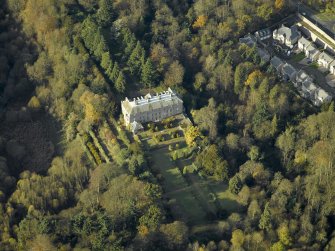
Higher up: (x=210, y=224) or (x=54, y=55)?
(x=54, y=55)

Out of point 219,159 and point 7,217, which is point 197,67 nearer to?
point 219,159

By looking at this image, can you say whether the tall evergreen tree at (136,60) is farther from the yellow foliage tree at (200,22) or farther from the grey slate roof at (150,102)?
the yellow foliage tree at (200,22)

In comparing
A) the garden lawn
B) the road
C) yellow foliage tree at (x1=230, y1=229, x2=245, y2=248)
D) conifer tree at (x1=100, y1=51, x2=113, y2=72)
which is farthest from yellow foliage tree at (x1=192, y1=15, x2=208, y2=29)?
yellow foliage tree at (x1=230, y1=229, x2=245, y2=248)

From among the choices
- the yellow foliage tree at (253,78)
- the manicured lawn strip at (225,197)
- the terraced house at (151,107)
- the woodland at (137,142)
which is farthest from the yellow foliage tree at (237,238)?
the yellow foliage tree at (253,78)

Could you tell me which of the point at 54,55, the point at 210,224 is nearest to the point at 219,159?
the point at 210,224

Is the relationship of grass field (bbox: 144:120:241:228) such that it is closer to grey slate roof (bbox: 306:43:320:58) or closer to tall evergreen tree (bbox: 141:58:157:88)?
tall evergreen tree (bbox: 141:58:157:88)

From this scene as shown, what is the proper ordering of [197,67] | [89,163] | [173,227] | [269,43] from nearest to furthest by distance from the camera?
[173,227] < [89,163] < [197,67] < [269,43]
